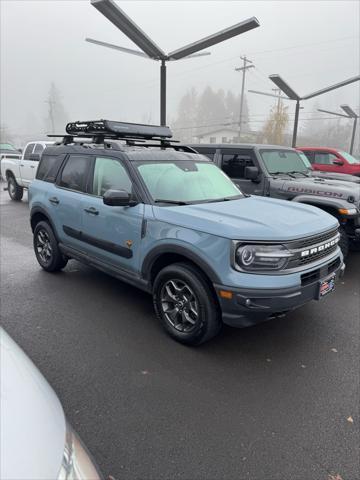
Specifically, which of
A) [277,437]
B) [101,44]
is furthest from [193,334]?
[101,44]

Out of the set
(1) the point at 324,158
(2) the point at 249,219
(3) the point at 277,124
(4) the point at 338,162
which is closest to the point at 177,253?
(2) the point at 249,219

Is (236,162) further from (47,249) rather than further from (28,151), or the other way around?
(28,151)

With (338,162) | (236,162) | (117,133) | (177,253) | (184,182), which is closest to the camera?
(177,253)

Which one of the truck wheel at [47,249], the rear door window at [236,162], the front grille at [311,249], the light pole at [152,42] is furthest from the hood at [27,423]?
the light pole at [152,42]

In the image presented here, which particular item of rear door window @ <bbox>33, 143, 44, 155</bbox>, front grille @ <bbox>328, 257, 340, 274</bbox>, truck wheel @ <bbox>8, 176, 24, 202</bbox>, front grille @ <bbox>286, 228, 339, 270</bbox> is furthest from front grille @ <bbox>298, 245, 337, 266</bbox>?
truck wheel @ <bbox>8, 176, 24, 202</bbox>

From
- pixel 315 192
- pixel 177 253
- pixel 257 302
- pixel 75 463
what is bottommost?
pixel 257 302

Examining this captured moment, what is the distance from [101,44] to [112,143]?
8.53 m

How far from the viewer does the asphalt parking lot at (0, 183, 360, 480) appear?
2.21m

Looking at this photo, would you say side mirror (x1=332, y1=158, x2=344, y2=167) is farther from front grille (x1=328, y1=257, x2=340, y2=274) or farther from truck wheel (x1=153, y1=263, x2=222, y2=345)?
truck wheel (x1=153, y1=263, x2=222, y2=345)

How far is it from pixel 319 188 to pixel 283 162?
4.48 ft

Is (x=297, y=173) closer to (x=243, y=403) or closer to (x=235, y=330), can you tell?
(x=235, y=330)

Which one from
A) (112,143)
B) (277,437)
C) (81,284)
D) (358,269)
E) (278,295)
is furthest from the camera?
(358,269)

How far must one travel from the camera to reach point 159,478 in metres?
2.06

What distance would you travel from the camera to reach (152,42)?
9.82 metres
